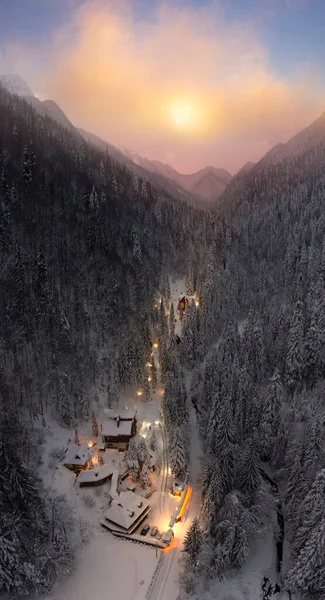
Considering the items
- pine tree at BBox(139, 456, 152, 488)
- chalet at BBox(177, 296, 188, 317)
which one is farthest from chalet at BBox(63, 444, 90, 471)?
chalet at BBox(177, 296, 188, 317)

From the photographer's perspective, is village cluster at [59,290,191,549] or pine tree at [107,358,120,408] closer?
village cluster at [59,290,191,549]

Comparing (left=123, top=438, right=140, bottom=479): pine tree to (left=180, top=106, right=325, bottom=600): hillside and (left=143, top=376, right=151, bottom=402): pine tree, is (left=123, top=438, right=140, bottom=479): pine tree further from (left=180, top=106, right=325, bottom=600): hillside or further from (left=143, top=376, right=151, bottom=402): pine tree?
(left=143, top=376, right=151, bottom=402): pine tree

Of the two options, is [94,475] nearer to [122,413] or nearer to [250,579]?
[122,413]

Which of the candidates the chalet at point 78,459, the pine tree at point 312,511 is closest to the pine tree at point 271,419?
the pine tree at point 312,511

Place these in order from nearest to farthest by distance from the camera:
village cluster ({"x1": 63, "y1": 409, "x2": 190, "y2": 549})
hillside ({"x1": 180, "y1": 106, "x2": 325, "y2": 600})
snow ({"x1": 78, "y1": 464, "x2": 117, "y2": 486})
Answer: hillside ({"x1": 180, "y1": 106, "x2": 325, "y2": 600}) → village cluster ({"x1": 63, "y1": 409, "x2": 190, "y2": 549}) → snow ({"x1": 78, "y1": 464, "x2": 117, "y2": 486})

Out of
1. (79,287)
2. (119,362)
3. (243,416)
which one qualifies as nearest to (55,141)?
(79,287)

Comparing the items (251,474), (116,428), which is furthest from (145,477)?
(251,474)

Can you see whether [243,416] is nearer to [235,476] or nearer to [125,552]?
[235,476]
